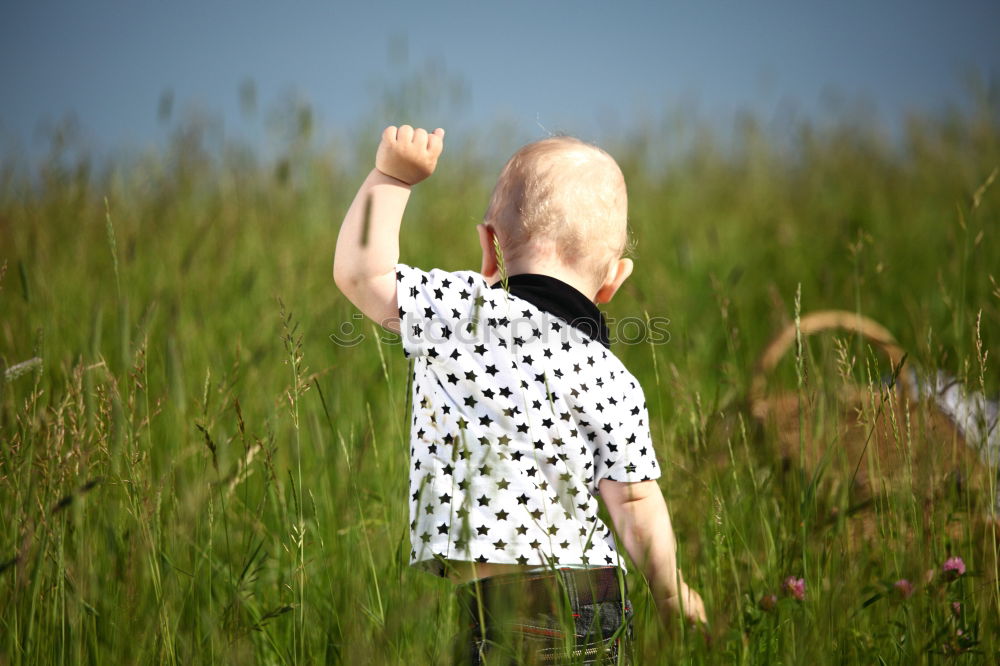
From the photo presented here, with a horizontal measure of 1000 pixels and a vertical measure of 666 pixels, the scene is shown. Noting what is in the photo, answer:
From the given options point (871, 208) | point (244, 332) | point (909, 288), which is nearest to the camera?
Result: point (244, 332)

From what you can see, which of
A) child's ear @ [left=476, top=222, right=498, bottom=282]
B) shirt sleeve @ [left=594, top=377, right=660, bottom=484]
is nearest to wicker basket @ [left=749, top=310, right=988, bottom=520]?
shirt sleeve @ [left=594, top=377, right=660, bottom=484]

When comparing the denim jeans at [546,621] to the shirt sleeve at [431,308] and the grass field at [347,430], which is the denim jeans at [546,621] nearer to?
the grass field at [347,430]

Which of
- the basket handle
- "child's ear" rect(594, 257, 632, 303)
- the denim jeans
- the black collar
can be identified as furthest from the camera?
the basket handle

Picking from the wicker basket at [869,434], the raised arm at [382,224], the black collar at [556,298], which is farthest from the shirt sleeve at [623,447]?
the raised arm at [382,224]

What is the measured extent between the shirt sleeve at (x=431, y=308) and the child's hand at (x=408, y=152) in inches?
6.3

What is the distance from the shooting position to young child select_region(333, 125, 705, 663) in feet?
4.36

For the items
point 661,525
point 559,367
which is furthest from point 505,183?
point 661,525

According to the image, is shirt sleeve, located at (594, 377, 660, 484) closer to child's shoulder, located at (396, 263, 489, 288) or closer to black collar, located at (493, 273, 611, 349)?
black collar, located at (493, 273, 611, 349)

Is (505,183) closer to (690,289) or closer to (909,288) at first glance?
(690,289)

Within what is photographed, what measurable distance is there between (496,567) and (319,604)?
0.47 m

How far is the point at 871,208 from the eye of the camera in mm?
4914

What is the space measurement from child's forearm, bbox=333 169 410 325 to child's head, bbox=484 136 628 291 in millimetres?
196

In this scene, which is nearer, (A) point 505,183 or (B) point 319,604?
(A) point 505,183

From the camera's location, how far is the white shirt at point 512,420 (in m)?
1.33
